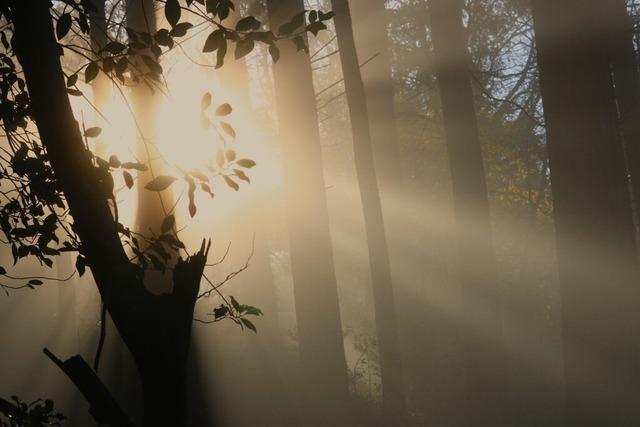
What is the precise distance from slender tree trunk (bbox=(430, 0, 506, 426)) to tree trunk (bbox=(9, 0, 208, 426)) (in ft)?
31.3

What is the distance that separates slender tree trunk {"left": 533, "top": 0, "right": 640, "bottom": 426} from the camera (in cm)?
610

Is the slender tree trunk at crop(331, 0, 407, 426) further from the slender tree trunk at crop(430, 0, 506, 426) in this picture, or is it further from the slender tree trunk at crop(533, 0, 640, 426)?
the slender tree trunk at crop(533, 0, 640, 426)

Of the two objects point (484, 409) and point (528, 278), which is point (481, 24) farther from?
point (484, 409)

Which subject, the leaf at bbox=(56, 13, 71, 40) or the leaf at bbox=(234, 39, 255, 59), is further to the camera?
the leaf at bbox=(234, 39, 255, 59)

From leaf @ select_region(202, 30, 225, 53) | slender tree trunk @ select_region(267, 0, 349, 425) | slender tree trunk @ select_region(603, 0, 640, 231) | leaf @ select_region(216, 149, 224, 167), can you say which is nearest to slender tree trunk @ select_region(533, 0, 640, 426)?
slender tree trunk @ select_region(267, 0, 349, 425)

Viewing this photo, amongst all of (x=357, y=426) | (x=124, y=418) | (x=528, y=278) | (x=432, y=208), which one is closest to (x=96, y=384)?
(x=124, y=418)

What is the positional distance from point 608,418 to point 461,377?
9.74 m

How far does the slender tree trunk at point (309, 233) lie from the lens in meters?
8.52

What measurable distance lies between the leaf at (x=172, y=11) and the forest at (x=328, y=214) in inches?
0.5

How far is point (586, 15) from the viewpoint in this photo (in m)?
6.35

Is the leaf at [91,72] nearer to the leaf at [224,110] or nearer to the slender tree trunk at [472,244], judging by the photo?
the leaf at [224,110]

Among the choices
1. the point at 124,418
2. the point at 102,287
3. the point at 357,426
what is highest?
the point at 102,287

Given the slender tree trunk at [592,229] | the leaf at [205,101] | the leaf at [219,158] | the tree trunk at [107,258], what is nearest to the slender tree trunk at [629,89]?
the slender tree trunk at [592,229]

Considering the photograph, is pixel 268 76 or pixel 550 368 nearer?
pixel 550 368
